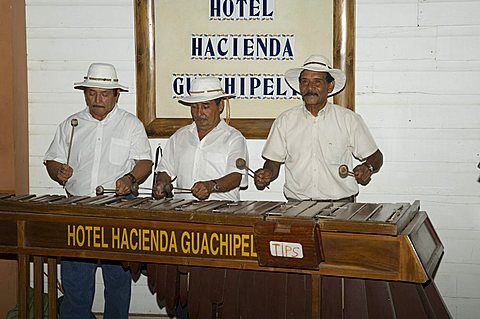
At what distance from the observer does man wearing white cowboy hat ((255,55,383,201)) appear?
462 centimetres

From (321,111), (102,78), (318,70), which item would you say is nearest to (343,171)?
(321,111)

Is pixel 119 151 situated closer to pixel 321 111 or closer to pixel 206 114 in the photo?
pixel 206 114

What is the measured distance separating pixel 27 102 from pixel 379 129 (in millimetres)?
2375

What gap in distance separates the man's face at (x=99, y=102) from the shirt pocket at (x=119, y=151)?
0.18m

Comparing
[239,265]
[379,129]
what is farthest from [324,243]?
[379,129]

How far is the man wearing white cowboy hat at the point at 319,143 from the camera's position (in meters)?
4.62

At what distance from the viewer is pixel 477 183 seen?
4934 mm

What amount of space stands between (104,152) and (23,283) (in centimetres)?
105

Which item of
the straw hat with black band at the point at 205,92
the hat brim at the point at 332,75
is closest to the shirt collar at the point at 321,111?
the hat brim at the point at 332,75

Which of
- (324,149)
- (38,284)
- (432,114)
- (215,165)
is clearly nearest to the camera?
(38,284)

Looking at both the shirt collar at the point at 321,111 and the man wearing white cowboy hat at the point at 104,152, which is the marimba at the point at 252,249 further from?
the shirt collar at the point at 321,111

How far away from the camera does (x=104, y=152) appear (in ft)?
15.4

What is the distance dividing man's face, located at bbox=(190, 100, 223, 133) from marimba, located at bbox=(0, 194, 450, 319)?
82 centimetres

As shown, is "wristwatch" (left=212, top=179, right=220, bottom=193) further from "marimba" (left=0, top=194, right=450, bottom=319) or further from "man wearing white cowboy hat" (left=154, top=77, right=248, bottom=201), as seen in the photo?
"marimba" (left=0, top=194, right=450, bottom=319)
